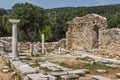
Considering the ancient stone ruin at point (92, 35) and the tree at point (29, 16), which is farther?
the tree at point (29, 16)

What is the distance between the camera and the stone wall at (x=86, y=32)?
87.0 ft

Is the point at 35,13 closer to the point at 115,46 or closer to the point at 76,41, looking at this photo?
the point at 76,41

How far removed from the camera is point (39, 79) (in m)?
11.1

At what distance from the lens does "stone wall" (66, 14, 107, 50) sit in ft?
87.0

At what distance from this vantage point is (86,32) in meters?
28.1

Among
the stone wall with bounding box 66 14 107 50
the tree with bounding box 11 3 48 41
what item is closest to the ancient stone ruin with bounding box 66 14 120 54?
the stone wall with bounding box 66 14 107 50

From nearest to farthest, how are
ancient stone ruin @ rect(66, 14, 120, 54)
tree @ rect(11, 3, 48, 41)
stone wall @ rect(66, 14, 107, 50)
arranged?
ancient stone ruin @ rect(66, 14, 120, 54) → stone wall @ rect(66, 14, 107, 50) → tree @ rect(11, 3, 48, 41)

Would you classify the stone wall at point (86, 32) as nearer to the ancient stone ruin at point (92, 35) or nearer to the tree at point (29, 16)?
the ancient stone ruin at point (92, 35)

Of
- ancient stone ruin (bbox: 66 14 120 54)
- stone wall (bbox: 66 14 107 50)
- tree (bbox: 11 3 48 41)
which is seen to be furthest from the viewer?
tree (bbox: 11 3 48 41)

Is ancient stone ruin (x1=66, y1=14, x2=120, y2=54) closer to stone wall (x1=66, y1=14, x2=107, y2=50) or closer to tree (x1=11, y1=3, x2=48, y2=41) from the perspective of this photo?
stone wall (x1=66, y1=14, x2=107, y2=50)

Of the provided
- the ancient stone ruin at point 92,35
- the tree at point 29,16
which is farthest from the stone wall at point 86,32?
the tree at point 29,16

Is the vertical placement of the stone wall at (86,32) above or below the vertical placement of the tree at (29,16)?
below

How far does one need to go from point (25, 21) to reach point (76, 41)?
16.3 meters

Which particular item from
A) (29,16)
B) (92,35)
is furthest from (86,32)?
(29,16)
